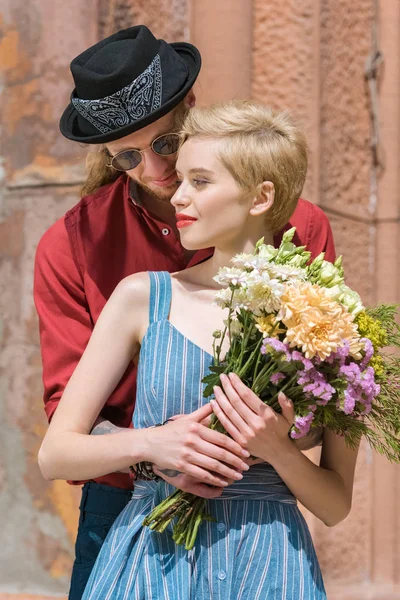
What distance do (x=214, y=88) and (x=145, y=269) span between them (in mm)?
1179

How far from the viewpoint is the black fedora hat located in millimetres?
2859

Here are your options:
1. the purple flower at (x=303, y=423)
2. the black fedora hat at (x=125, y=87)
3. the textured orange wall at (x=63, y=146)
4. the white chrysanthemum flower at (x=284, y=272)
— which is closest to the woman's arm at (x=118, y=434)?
the purple flower at (x=303, y=423)

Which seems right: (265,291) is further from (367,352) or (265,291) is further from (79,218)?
(79,218)

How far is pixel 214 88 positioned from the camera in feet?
13.2

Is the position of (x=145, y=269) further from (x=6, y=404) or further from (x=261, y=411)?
(x=6, y=404)

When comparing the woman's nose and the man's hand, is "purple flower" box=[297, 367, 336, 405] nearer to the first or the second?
the man's hand

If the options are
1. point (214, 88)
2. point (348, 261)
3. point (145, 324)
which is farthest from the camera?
point (348, 261)

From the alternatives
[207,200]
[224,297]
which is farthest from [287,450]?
[207,200]

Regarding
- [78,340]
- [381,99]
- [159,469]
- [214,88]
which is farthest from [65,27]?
[159,469]

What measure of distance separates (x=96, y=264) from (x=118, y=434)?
2.36 feet

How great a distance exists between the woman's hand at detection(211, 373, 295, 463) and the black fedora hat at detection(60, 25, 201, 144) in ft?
2.71

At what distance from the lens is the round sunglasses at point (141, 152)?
2.89 m

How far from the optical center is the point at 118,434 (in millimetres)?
2506

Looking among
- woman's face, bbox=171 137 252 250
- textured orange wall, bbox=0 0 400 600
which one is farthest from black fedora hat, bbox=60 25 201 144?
textured orange wall, bbox=0 0 400 600
